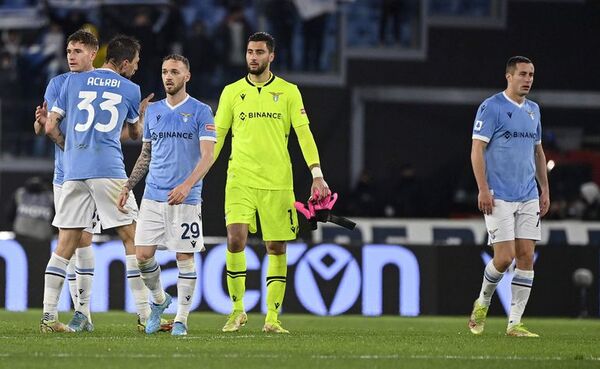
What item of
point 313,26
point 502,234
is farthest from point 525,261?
point 313,26

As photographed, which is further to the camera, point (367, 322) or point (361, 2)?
point (361, 2)

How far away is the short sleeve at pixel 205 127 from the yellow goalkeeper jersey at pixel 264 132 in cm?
59

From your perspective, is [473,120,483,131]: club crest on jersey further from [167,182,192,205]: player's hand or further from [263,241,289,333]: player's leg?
[167,182,192,205]: player's hand

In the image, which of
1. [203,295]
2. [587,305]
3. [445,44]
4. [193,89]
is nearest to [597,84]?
[445,44]

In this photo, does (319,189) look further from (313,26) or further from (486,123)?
(313,26)

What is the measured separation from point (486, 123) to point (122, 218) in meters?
2.88

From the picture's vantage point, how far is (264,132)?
410 inches

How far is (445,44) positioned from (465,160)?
7.67 ft

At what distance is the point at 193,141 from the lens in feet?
32.5

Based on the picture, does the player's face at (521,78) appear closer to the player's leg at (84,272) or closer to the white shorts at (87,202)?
the white shorts at (87,202)

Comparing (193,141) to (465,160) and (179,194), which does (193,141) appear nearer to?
(179,194)

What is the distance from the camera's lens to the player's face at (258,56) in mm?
10320

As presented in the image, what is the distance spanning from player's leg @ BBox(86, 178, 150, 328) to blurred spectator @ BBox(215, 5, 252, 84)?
12.5 meters

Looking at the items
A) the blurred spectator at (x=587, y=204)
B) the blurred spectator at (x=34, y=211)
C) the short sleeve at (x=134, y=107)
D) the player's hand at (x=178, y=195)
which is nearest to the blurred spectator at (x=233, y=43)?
the blurred spectator at (x=34, y=211)
